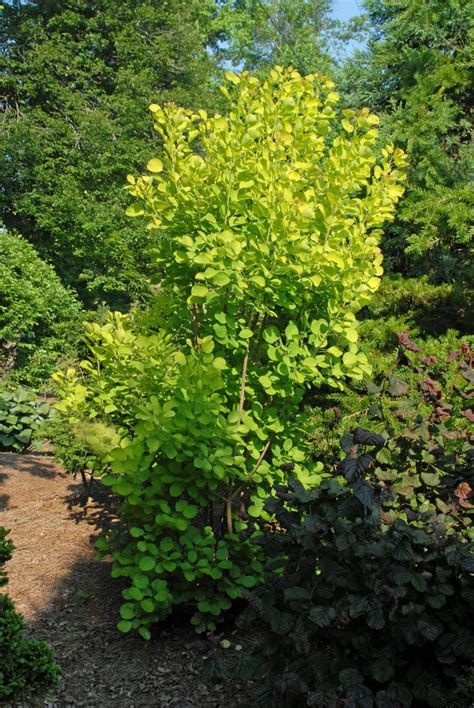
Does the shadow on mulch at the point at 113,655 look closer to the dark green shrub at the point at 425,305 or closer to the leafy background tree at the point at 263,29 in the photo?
the dark green shrub at the point at 425,305

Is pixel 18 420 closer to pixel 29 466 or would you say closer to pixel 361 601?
pixel 29 466

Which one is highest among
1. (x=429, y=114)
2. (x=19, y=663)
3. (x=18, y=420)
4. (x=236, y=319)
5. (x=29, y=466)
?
(x=429, y=114)

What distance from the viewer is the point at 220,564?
2.86 meters

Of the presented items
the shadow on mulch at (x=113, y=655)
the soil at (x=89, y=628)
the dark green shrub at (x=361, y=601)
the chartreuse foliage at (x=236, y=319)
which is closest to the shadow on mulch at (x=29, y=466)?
the soil at (x=89, y=628)

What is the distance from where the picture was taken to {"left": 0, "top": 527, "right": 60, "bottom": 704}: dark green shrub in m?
1.89

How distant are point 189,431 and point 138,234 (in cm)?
1105

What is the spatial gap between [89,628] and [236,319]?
1679 mm

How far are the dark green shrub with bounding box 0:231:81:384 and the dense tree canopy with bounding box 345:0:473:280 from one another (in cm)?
488

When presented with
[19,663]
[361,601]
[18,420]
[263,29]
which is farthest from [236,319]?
[263,29]

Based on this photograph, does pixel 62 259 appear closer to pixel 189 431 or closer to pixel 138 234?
pixel 138 234

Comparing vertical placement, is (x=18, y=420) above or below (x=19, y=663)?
above

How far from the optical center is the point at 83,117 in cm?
1369

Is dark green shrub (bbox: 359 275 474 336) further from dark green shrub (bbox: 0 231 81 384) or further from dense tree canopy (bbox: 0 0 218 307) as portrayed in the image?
dense tree canopy (bbox: 0 0 218 307)

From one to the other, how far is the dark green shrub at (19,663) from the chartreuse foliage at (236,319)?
0.79 meters
